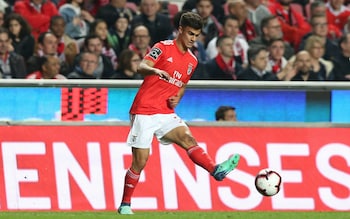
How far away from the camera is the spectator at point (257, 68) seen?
1509 cm

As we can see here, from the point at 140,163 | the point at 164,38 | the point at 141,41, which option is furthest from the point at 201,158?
the point at 164,38

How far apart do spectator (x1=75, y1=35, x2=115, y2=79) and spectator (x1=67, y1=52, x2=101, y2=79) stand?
6 centimetres

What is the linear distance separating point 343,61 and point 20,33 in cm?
464

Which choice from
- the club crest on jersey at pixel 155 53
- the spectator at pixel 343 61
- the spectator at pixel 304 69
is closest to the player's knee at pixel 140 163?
the club crest on jersey at pixel 155 53

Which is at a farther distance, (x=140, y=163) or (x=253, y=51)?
(x=253, y=51)

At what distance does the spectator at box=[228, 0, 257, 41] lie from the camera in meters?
17.1

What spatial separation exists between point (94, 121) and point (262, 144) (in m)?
1.94

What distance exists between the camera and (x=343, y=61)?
16625 millimetres

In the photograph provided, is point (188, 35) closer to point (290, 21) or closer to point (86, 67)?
point (86, 67)

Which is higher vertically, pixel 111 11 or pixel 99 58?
pixel 111 11

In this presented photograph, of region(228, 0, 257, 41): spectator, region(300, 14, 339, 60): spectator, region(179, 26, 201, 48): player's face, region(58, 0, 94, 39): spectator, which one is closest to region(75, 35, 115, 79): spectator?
region(58, 0, 94, 39): spectator

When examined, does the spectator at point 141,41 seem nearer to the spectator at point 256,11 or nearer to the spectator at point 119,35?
the spectator at point 119,35

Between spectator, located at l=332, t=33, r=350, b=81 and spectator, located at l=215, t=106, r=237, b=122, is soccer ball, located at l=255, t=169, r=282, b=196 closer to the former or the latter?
spectator, located at l=215, t=106, r=237, b=122

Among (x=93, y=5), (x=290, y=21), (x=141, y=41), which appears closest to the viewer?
(x=141, y=41)
